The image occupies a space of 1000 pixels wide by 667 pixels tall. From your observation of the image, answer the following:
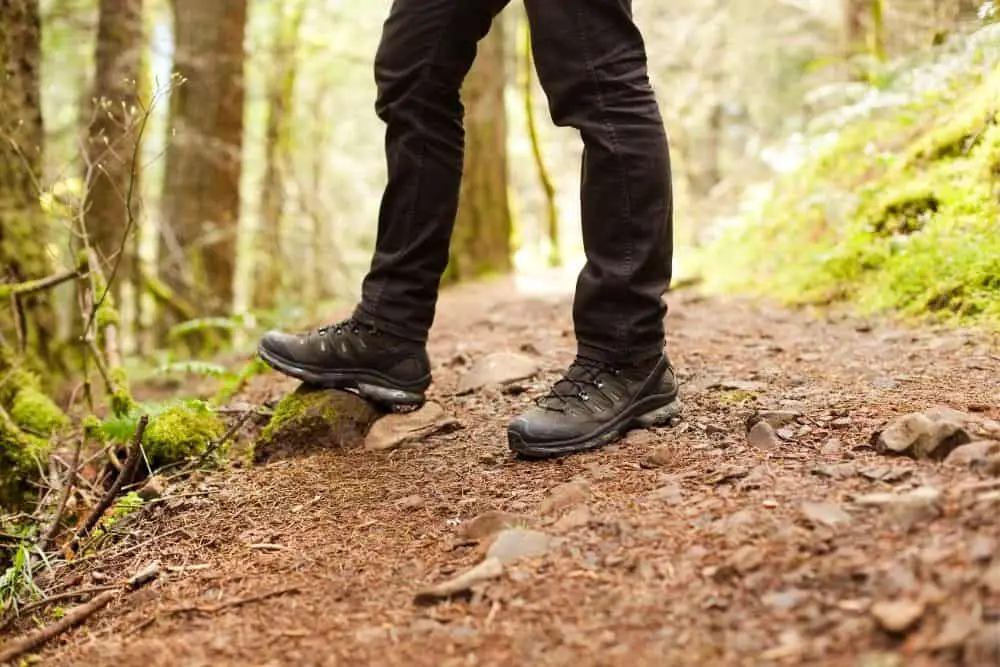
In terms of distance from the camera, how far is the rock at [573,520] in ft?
6.45

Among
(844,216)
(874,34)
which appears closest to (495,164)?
(874,34)

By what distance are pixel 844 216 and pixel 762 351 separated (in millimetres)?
2138

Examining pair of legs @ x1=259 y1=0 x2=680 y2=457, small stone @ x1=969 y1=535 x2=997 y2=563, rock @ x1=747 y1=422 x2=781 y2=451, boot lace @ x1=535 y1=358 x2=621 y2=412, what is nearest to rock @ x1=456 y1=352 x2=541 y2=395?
pair of legs @ x1=259 y1=0 x2=680 y2=457

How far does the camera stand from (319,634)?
174 centimetres

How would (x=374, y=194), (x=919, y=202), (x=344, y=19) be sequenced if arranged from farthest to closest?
(x=374, y=194), (x=344, y=19), (x=919, y=202)

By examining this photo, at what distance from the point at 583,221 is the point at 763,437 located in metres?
0.83

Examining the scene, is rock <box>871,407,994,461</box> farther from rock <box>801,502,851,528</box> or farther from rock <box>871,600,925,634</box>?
rock <box>871,600,925,634</box>

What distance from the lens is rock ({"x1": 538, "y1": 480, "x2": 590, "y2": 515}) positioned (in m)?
2.09

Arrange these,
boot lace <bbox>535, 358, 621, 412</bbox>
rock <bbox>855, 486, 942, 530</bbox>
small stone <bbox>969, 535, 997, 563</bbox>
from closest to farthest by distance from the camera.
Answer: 1. small stone <bbox>969, 535, 997, 563</bbox>
2. rock <bbox>855, 486, 942, 530</bbox>
3. boot lace <bbox>535, 358, 621, 412</bbox>

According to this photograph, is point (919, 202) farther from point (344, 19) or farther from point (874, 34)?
point (344, 19)

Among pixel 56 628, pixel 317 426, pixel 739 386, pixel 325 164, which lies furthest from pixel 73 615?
pixel 325 164

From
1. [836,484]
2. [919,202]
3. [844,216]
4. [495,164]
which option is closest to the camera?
[836,484]

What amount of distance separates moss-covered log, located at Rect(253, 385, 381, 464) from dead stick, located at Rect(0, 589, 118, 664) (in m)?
0.84

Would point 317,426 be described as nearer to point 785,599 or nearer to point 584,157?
point 584,157
